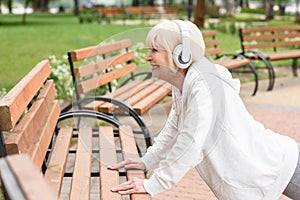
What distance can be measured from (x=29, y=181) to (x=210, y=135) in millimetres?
1381

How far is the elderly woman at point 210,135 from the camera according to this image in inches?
102

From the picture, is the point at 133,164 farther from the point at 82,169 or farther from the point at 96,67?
the point at 96,67

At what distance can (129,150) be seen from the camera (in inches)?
153

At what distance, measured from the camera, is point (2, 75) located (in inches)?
429

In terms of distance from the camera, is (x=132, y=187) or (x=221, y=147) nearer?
(x=221, y=147)

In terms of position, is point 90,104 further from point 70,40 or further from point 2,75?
point 70,40

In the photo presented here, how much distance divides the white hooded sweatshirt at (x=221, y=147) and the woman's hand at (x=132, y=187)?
0.04 metres

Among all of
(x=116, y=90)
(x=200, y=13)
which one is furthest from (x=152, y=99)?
(x=200, y=13)

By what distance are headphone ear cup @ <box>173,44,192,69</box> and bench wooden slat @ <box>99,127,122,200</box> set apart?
2.59 feet

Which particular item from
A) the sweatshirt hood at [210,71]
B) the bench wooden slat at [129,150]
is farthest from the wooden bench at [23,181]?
the bench wooden slat at [129,150]

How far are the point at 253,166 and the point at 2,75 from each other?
8882mm

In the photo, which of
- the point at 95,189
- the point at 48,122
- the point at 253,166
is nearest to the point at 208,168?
the point at 253,166

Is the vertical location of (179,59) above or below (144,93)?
above

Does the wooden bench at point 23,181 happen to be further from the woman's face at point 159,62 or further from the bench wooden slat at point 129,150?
A: the bench wooden slat at point 129,150
